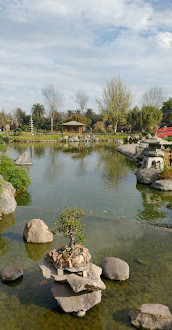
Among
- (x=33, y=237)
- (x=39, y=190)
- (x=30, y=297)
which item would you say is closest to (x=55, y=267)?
(x=30, y=297)

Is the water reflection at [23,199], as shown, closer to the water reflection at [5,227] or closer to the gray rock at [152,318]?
the water reflection at [5,227]

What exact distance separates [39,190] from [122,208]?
21.1 feet

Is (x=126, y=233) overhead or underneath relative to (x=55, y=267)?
underneath

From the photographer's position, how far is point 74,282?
6.36 m

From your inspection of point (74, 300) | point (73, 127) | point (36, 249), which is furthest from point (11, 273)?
point (73, 127)

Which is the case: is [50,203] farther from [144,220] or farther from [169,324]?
[169,324]

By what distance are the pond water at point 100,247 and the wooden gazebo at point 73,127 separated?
51.0m

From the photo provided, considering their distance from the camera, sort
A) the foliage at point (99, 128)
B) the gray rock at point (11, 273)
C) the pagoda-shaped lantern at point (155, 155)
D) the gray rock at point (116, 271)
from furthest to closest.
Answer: the foliage at point (99, 128), the pagoda-shaped lantern at point (155, 155), the gray rock at point (116, 271), the gray rock at point (11, 273)

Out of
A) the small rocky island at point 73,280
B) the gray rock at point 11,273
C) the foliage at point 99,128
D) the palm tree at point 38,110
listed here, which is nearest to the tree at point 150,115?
the foliage at point 99,128

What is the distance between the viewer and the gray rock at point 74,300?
6.52m

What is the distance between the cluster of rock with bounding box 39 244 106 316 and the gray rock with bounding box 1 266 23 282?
4.85 ft

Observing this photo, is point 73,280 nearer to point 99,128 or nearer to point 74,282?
point 74,282

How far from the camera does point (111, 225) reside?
12.1 meters

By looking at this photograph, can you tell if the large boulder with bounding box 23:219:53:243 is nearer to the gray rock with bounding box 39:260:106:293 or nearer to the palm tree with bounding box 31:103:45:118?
the gray rock with bounding box 39:260:106:293
